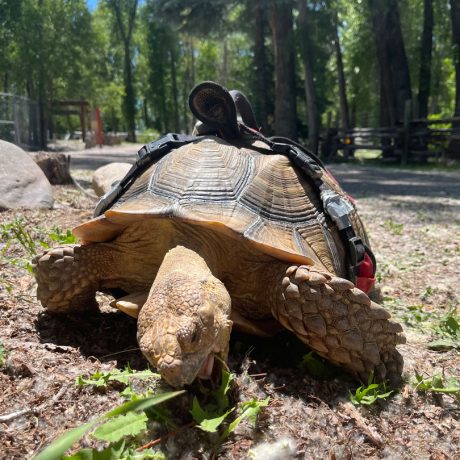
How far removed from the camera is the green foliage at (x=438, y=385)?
2021 mm

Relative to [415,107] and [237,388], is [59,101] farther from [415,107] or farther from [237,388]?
[237,388]

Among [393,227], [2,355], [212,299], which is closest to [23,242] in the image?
[2,355]

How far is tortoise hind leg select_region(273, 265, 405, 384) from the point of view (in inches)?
77.9

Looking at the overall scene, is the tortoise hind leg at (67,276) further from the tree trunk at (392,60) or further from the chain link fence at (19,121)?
the tree trunk at (392,60)

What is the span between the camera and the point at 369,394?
1.96 metres

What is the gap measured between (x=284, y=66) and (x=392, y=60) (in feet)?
14.4

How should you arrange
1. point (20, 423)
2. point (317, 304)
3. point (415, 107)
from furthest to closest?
point (415, 107) < point (317, 304) < point (20, 423)

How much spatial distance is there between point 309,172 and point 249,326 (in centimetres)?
98

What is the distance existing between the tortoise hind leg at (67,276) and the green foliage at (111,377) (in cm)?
64

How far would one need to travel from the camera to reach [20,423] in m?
1.61

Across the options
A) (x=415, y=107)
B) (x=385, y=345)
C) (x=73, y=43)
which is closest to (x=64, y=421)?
(x=385, y=345)

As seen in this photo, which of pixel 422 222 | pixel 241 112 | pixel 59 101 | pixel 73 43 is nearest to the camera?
pixel 241 112

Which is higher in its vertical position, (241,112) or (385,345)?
(241,112)

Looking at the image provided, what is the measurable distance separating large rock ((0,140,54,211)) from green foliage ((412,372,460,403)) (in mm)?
4341
